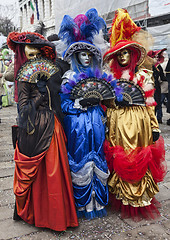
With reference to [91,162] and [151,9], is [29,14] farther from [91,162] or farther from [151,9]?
[91,162]

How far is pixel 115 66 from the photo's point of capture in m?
2.80

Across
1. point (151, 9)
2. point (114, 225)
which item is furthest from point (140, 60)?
point (151, 9)

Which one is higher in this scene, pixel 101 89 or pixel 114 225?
pixel 101 89

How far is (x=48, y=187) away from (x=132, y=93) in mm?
1339

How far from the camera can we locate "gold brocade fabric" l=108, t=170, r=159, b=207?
A: 8.76 ft

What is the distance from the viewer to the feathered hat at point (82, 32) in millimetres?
2586

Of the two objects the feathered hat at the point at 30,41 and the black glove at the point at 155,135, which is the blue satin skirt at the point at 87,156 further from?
the feathered hat at the point at 30,41

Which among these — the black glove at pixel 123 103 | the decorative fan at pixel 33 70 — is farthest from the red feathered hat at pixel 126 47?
the decorative fan at pixel 33 70

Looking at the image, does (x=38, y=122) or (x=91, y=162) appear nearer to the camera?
(x=38, y=122)

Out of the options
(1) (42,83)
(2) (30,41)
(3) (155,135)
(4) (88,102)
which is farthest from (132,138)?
(2) (30,41)

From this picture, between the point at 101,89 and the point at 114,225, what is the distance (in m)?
1.47

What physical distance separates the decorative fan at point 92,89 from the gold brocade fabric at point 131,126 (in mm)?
257

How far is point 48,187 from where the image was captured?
7.73 feet

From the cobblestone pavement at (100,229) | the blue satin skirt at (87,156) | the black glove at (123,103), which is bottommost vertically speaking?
the cobblestone pavement at (100,229)
